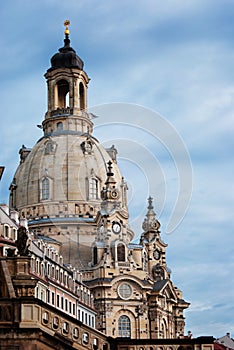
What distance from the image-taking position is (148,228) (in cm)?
12875

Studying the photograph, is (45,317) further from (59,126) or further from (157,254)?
(59,126)

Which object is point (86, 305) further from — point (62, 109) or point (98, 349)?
point (98, 349)

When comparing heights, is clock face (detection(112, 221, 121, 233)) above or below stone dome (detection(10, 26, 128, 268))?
below

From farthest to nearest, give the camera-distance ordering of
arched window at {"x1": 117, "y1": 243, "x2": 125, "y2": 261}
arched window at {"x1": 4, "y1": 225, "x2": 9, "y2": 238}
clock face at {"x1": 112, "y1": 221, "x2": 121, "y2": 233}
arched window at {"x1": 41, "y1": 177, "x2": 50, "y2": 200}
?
arched window at {"x1": 41, "y1": 177, "x2": 50, "y2": 200}, clock face at {"x1": 112, "y1": 221, "x2": 121, "y2": 233}, arched window at {"x1": 117, "y1": 243, "x2": 125, "y2": 261}, arched window at {"x1": 4, "y1": 225, "x2": 9, "y2": 238}

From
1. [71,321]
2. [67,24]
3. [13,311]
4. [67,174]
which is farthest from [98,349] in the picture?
[67,24]

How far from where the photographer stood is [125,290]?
106875 millimetres

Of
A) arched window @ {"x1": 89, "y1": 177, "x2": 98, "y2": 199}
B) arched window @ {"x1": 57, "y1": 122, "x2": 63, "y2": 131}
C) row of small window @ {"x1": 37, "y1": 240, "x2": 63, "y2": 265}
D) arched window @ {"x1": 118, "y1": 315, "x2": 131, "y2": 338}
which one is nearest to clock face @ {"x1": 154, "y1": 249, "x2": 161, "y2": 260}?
arched window @ {"x1": 89, "y1": 177, "x2": 98, "y2": 199}

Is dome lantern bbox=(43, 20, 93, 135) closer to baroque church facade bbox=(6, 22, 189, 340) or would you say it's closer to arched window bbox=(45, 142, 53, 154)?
baroque church facade bbox=(6, 22, 189, 340)

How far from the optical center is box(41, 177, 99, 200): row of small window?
118 metres

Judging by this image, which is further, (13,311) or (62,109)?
(62,109)

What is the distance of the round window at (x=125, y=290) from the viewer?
107 meters

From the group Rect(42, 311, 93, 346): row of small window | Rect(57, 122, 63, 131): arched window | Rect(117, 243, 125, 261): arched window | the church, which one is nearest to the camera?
Rect(42, 311, 93, 346): row of small window

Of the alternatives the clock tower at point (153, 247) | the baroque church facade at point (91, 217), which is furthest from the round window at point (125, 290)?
the clock tower at point (153, 247)

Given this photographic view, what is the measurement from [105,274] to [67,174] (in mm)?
19100
